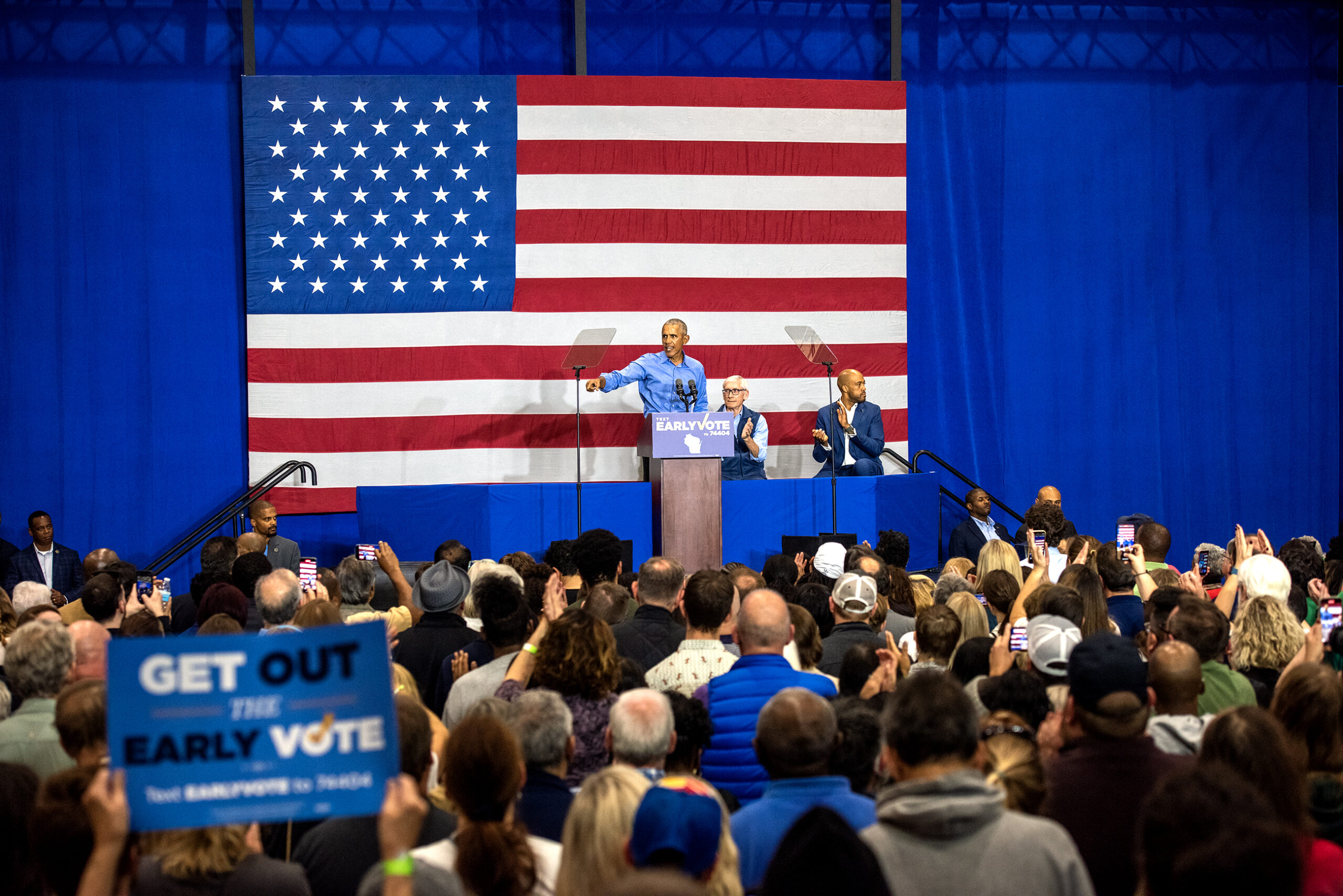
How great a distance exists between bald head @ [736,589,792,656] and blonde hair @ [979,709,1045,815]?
0.83 m

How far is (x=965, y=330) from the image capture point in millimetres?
11141

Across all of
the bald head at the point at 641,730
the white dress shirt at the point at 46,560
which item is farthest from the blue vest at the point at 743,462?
the bald head at the point at 641,730

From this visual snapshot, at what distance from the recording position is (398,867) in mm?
1831

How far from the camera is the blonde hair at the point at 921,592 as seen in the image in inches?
209

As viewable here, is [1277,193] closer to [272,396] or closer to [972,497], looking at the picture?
[972,497]

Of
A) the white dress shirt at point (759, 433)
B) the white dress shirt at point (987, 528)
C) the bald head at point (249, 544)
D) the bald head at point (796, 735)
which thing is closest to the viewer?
the bald head at point (796, 735)

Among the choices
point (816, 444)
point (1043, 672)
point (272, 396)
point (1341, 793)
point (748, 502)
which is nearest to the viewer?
point (1341, 793)

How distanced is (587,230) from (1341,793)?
8.60m

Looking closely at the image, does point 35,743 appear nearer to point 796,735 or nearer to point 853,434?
point 796,735

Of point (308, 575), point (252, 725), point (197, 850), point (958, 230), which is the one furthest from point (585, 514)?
point (252, 725)

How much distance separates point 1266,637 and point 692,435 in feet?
16.0

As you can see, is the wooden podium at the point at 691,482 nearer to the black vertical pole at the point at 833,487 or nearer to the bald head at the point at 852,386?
the black vertical pole at the point at 833,487

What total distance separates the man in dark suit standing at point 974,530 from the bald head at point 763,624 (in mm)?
6624

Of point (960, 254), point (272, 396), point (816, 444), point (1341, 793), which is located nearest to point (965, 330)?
point (960, 254)
